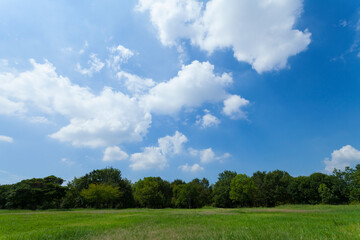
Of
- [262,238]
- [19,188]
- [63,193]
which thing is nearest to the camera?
[262,238]

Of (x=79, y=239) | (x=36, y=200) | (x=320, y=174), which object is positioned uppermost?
(x=320, y=174)

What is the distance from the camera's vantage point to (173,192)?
83.0 metres

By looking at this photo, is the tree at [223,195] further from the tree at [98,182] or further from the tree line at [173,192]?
the tree at [98,182]

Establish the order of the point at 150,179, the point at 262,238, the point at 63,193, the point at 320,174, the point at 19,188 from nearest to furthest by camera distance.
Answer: the point at 262,238, the point at 19,188, the point at 63,193, the point at 320,174, the point at 150,179

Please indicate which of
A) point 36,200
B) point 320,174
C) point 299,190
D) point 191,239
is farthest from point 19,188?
point 320,174

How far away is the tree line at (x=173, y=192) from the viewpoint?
2263 inches

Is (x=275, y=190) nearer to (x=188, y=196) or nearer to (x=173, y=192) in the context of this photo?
(x=188, y=196)

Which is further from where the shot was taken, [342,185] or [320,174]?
[320,174]

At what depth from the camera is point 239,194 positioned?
225 ft

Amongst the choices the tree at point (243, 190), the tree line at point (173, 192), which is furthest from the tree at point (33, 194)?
the tree at point (243, 190)

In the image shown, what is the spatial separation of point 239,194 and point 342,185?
3595cm

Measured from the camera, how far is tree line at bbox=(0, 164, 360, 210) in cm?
5747

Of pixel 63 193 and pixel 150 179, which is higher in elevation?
pixel 150 179

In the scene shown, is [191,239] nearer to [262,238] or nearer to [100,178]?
[262,238]
